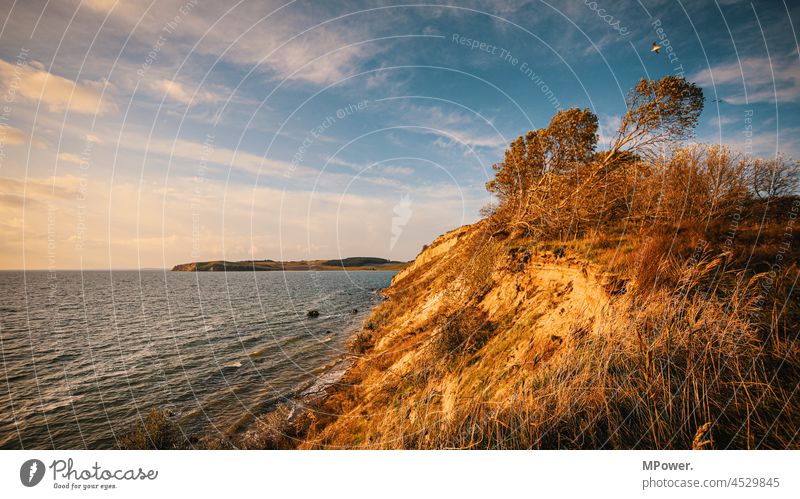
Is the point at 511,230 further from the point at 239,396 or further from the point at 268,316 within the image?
the point at 268,316

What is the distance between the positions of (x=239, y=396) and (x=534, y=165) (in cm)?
2212

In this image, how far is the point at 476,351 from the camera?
9.38 metres

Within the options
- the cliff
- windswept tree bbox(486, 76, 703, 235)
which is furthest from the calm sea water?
windswept tree bbox(486, 76, 703, 235)

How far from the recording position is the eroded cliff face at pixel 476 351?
5090 mm

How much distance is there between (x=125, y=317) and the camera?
37156 millimetres

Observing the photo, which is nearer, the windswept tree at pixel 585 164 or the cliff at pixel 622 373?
the cliff at pixel 622 373
